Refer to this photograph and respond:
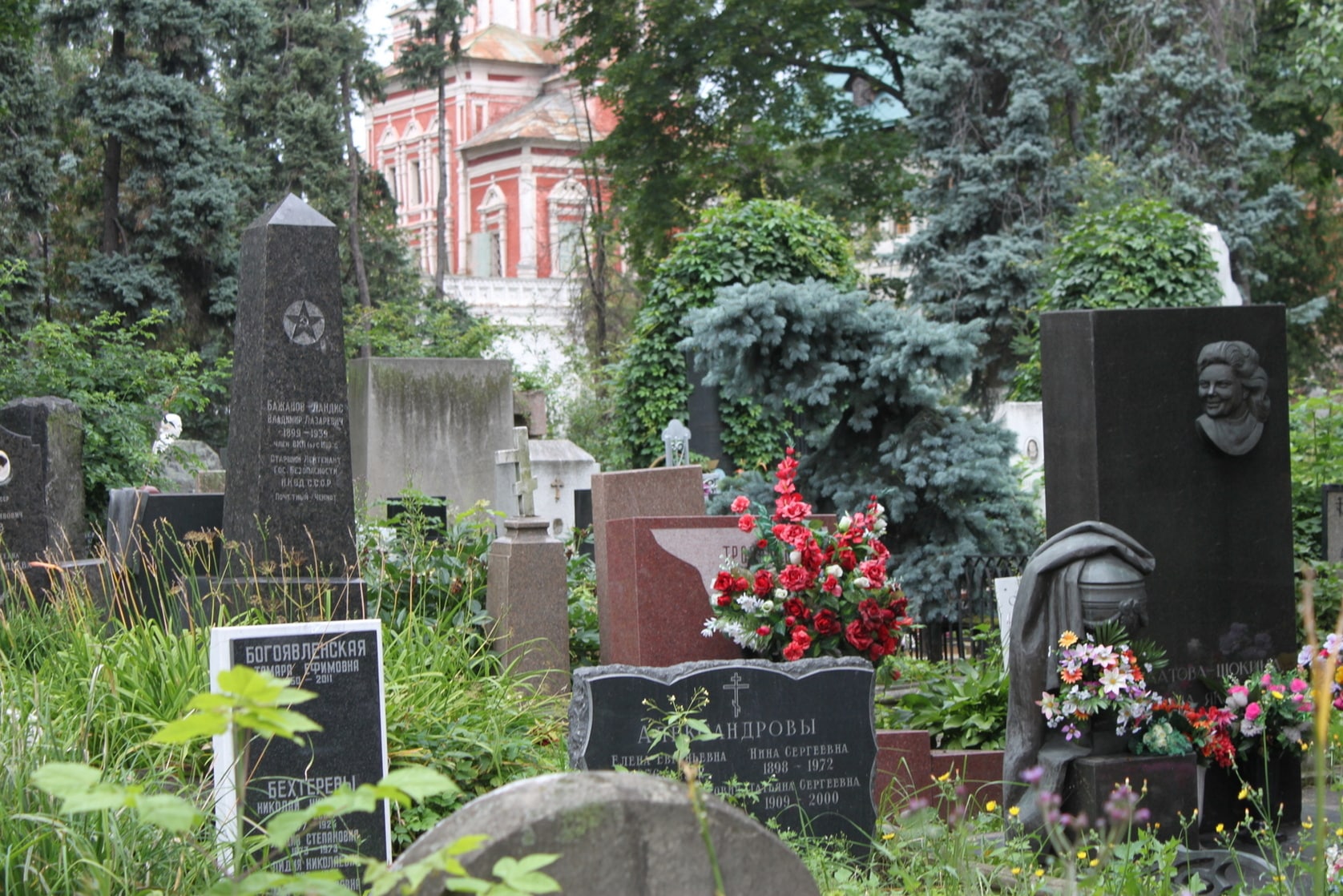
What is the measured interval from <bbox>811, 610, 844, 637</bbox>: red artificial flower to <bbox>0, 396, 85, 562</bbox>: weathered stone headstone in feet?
19.2

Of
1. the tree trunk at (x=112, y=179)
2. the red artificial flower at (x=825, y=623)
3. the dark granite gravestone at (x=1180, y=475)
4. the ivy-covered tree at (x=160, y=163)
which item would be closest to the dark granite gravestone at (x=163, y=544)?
the red artificial flower at (x=825, y=623)

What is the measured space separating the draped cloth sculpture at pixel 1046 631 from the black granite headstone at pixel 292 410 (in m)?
3.91

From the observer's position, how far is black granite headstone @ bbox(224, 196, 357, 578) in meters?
8.00

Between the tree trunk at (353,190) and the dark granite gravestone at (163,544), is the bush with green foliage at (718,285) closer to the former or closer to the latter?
the dark granite gravestone at (163,544)

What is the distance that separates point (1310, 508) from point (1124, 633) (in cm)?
825

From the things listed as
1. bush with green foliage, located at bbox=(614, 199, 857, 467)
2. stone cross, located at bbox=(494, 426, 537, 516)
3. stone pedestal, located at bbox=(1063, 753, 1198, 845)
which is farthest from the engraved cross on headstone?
bush with green foliage, located at bbox=(614, 199, 857, 467)

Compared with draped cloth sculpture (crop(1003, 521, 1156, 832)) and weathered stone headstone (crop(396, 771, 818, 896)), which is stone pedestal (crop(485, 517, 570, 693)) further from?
weathered stone headstone (crop(396, 771, 818, 896))

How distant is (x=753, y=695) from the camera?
18.4ft

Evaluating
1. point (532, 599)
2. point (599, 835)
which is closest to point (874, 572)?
point (532, 599)

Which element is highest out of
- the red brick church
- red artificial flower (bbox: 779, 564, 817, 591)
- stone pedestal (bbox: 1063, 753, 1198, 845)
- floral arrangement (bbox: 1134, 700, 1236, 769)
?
the red brick church

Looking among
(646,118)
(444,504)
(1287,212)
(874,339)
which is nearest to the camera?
(874,339)

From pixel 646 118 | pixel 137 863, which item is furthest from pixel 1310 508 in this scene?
pixel 646 118

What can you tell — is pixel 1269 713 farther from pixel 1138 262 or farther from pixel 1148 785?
pixel 1138 262

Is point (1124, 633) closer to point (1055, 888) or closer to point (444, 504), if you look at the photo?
point (1055, 888)
